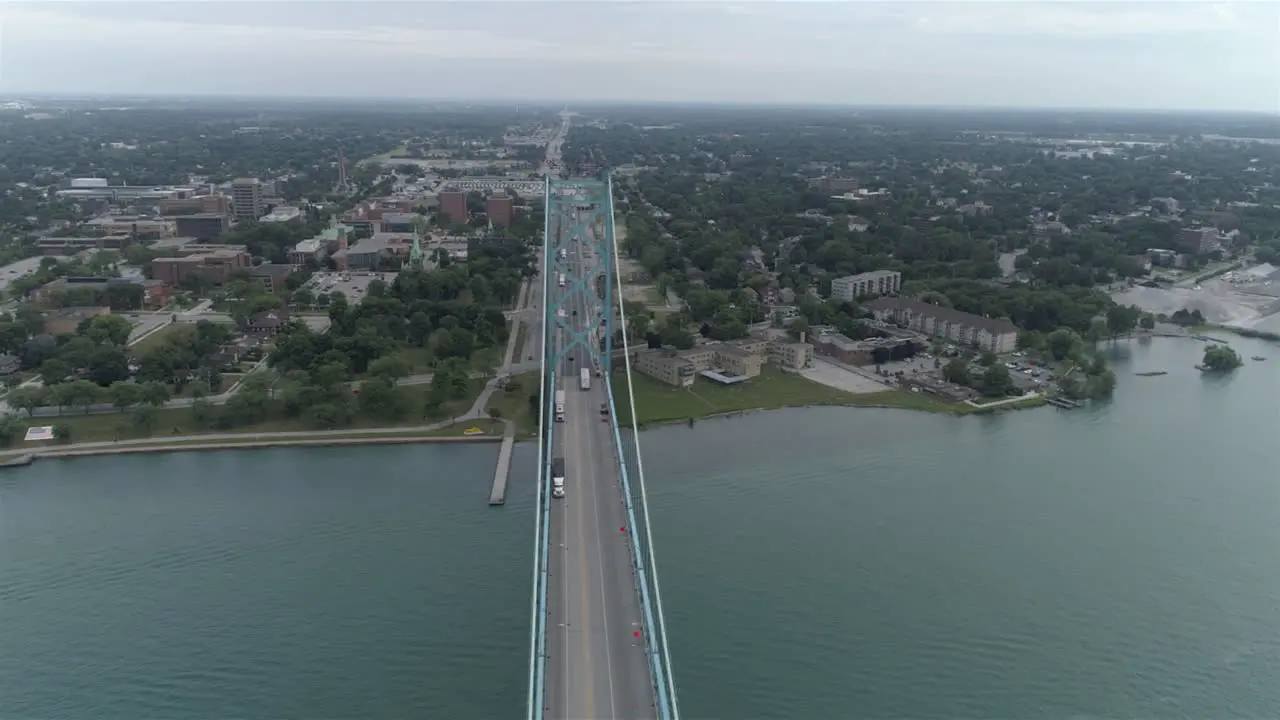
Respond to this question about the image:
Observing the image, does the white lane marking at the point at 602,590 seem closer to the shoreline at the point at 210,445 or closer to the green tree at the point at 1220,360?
the shoreline at the point at 210,445

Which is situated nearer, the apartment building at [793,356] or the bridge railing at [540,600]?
the bridge railing at [540,600]

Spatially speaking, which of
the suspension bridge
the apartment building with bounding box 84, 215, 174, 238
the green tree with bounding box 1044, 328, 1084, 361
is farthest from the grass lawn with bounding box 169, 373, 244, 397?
the apartment building with bounding box 84, 215, 174, 238

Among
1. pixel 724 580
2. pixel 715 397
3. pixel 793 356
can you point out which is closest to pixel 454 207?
pixel 793 356

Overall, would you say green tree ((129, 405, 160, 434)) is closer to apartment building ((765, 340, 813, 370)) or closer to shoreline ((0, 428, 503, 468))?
shoreline ((0, 428, 503, 468))

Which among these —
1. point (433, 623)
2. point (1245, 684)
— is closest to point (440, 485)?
point (433, 623)

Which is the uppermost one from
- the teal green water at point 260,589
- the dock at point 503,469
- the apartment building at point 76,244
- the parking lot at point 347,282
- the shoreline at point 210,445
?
the apartment building at point 76,244

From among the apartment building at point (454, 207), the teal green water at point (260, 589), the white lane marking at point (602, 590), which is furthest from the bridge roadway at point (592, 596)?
the apartment building at point (454, 207)
